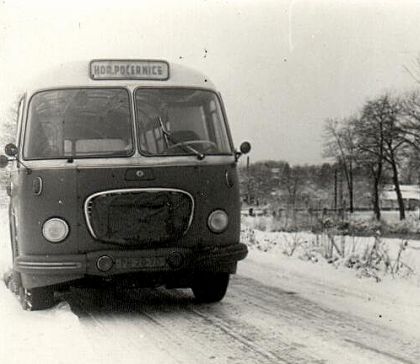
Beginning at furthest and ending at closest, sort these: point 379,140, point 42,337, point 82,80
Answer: point 379,140 → point 82,80 → point 42,337

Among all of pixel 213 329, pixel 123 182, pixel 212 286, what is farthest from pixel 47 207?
pixel 212 286

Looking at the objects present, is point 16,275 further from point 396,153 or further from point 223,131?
point 396,153

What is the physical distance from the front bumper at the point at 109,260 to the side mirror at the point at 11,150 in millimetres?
1114

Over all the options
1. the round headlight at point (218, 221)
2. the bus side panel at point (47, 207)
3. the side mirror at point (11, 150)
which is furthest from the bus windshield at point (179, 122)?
the side mirror at point (11, 150)

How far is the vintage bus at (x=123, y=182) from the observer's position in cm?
629

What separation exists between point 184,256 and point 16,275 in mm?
2123

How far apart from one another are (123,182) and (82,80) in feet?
4.26

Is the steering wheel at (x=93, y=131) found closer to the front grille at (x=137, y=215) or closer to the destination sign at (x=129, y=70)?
the destination sign at (x=129, y=70)

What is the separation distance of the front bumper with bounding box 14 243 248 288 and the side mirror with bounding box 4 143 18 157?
1114 millimetres

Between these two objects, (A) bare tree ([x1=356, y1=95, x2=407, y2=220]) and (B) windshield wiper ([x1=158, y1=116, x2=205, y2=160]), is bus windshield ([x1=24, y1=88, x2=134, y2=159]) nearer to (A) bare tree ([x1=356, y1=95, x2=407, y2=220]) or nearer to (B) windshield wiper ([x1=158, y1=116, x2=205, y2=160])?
(B) windshield wiper ([x1=158, y1=116, x2=205, y2=160])

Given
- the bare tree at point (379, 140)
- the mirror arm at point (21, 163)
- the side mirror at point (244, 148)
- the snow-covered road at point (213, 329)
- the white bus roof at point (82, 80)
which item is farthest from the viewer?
the bare tree at point (379, 140)

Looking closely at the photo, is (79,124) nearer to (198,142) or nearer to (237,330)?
(198,142)

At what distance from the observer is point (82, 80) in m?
6.86

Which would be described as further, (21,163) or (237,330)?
(21,163)
